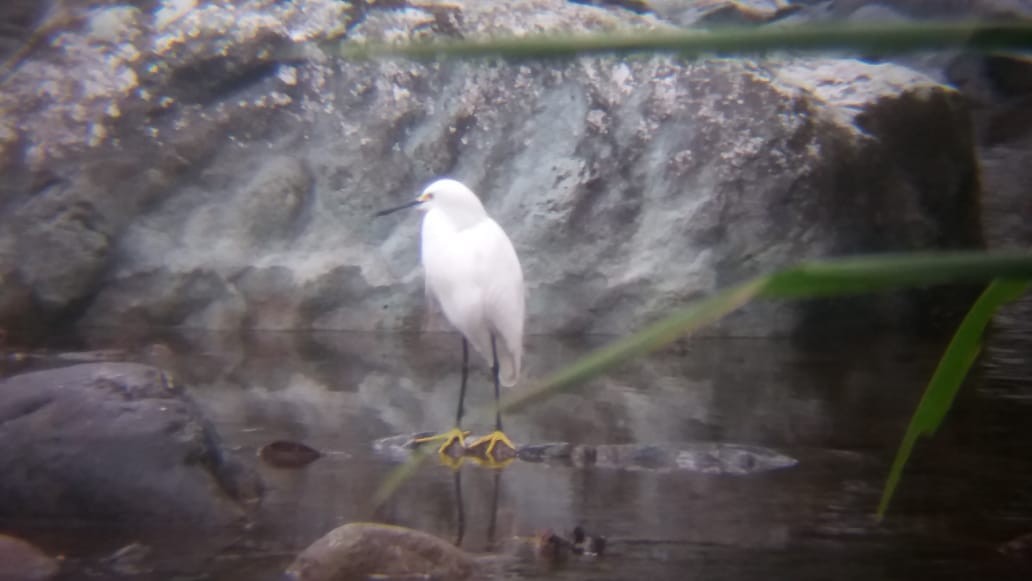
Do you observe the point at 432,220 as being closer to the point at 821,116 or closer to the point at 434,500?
the point at 434,500

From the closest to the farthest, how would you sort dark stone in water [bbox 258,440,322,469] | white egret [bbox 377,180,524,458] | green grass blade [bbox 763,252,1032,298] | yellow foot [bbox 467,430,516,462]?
green grass blade [bbox 763,252,1032,298] → dark stone in water [bbox 258,440,322,469] → yellow foot [bbox 467,430,516,462] → white egret [bbox 377,180,524,458]

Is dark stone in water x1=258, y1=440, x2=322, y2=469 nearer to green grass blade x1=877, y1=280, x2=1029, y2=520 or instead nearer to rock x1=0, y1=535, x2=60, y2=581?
rock x1=0, y1=535, x2=60, y2=581

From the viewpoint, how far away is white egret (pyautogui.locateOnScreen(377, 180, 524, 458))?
5422 millimetres

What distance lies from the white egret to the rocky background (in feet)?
10.3

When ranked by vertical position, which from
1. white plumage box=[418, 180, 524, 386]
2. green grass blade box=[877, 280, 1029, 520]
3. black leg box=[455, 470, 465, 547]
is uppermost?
green grass blade box=[877, 280, 1029, 520]

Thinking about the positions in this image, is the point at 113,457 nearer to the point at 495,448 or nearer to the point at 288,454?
the point at 288,454

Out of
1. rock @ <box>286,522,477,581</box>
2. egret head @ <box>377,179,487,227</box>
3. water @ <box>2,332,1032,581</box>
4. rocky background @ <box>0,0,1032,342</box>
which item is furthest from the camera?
rocky background @ <box>0,0,1032,342</box>

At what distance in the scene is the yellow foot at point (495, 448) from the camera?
4.76 meters

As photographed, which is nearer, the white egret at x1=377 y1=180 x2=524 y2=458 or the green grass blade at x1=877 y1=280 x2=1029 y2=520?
the green grass blade at x1=877 y1=280 x2=1029 y2=520

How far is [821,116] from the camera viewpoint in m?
8.87

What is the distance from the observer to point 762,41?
0.46 meters

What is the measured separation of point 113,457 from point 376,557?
3.15 ft

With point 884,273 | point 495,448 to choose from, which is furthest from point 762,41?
point 495,448

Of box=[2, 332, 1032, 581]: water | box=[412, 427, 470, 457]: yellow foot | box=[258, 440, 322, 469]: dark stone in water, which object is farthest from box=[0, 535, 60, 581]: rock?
box=[412, 427, 470, 457]: yellow foot
